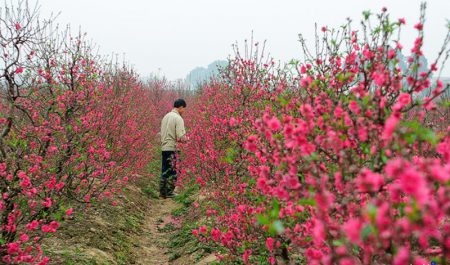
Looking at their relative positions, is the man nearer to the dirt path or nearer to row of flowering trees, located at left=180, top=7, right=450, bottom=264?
the dirt path

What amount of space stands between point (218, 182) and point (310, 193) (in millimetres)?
4478

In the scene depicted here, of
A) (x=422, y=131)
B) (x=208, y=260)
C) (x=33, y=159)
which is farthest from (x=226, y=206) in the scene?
(x=422, y=131)

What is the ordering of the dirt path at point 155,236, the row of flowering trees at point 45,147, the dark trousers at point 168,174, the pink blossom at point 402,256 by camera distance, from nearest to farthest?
the pink blossom at point 402,256
the row of flowering trees at point 45,147
the dirt path at point 155,236
the dark trousers at point 168,174

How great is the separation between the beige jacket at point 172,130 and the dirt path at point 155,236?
60.2 inches

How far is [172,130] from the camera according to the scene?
912 centimetres

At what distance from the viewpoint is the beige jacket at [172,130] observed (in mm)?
9070

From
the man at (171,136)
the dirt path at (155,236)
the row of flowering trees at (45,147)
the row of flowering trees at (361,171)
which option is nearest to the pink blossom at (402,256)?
the row of flowering trees at (361,171)

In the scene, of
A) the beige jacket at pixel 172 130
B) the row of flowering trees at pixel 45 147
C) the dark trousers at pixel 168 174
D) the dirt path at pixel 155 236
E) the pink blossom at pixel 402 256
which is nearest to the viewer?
the pink blossom at pixel 402 256

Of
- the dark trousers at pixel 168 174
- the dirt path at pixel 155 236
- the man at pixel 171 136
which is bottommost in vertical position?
the dirt path at pixel 155 236

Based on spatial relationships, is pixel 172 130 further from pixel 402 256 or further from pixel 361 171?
pixel 402 256

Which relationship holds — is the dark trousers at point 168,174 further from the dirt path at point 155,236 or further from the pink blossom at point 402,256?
the pink blossom at point 402,256

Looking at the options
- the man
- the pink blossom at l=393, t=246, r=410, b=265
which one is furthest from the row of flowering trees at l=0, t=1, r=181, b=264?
the pink blossom at l=393, t=246, r=410, b=265

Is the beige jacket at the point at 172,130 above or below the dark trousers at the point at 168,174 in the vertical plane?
above

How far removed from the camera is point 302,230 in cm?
250
